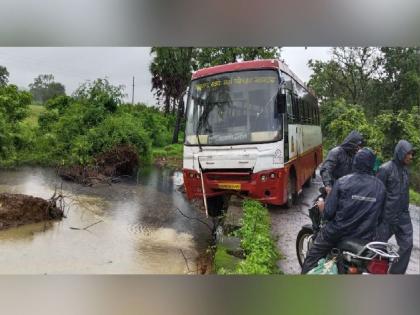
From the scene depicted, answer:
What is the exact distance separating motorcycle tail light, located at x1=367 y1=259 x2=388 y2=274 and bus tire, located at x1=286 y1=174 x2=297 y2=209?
31.4 inches

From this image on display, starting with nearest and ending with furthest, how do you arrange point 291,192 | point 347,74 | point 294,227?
point 294,227
point 291,192
point 347,74

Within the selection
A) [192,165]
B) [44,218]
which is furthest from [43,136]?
[192,165]

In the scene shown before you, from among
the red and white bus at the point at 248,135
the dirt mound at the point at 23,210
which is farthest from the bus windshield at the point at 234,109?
the dirt mound at the point at 23,210

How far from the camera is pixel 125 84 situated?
3953 mm

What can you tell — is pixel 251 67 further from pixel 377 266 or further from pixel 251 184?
pixel 377 266

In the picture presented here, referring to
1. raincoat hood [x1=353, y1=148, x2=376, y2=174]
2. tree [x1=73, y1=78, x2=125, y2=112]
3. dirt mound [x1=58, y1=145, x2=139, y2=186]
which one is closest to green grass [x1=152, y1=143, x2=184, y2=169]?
dirt mound [x1=58, y1=145, x2=139, y2=186]

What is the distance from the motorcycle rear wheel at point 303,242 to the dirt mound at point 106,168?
1.58 metres

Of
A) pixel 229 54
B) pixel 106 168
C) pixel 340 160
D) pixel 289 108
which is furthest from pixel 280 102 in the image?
pixel 106 168

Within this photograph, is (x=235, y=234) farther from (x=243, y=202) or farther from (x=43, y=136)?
(x=43, y=136)

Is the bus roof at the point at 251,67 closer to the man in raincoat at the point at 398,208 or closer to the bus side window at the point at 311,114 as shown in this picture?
the bus side window at the point at 311,114

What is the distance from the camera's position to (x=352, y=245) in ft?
11.0

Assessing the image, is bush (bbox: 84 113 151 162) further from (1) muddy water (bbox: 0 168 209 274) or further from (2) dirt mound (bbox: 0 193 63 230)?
(2) dirt mound (bbox: 0 193 63 230)

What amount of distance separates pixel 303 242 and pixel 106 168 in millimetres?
1827
